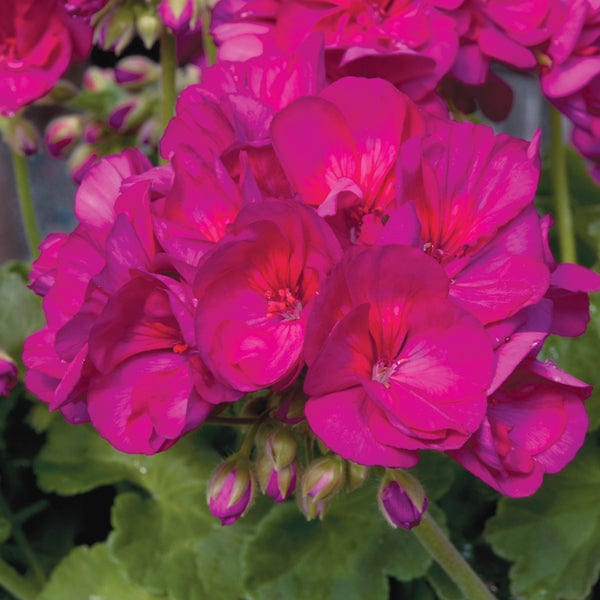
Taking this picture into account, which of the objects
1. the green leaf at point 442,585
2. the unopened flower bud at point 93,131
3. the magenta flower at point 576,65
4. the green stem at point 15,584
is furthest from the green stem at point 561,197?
the green stem at point 15,584

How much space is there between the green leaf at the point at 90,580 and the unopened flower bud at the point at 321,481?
35cm

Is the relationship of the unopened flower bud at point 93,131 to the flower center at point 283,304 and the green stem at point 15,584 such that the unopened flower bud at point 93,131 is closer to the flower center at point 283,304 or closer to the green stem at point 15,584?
the green stem at point 15,584

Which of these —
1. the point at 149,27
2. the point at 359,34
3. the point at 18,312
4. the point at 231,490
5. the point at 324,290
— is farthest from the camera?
the point at 18,312

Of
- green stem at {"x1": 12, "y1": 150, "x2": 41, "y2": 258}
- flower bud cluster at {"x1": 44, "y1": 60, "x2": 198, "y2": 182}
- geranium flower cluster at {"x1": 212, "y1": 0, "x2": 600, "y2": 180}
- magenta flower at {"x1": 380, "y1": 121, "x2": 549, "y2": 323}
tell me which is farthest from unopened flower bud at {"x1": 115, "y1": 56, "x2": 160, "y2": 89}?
magenta flower at {"x1": 380, "y1": 121, "x2": 549, "y2": 323}

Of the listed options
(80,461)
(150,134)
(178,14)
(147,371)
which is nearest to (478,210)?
(147,371)

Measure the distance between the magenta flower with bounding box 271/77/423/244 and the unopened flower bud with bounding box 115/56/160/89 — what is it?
410mm

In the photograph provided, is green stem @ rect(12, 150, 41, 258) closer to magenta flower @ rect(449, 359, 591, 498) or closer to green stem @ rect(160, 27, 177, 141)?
green stem @ rect(160, 27, 177, 141)

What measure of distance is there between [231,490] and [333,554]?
0.92 feet

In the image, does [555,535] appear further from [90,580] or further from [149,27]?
[149,27]

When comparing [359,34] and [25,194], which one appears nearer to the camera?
[359,34]

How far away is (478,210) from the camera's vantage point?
19.2 inches

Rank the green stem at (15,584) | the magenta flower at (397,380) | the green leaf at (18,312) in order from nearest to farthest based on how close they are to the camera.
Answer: the magenta flower at (397,380) < the green stem at (15,584) < the green leaf at (18,312)

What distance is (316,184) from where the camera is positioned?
49cm

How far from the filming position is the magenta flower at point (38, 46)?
71 centimetres
